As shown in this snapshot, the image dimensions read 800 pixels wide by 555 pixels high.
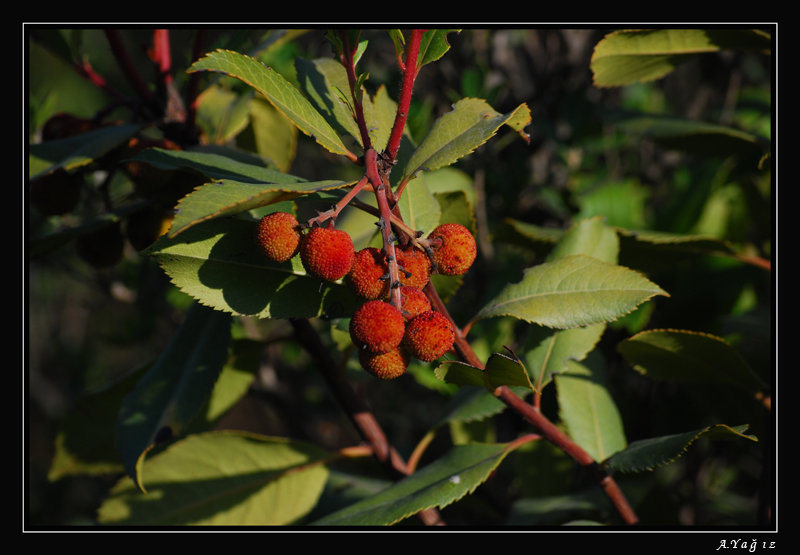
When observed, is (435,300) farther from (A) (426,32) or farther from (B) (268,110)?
(B) (268,110)

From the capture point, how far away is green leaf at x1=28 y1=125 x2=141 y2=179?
37.8 inches

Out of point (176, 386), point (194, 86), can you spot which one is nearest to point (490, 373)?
point (176, 386)

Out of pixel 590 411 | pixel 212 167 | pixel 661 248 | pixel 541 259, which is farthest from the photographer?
pixel 541 259

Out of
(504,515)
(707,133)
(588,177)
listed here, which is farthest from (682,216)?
(504,515)

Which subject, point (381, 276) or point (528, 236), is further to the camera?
point (528, 236)

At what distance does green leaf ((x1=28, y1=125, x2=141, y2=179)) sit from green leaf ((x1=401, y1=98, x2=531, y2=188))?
1.73 ft

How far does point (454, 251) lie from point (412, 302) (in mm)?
81

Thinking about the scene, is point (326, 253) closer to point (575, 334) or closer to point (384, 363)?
point (384, 363)

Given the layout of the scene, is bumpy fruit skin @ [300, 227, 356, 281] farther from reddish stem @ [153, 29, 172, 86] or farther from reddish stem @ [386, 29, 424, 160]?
reddish stem @ [153, 29, 172, 86]

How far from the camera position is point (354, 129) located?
848 millimetres

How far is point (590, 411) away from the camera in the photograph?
1163 millimetres

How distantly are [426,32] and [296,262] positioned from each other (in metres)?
0.35

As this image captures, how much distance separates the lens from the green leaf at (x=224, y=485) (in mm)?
1173

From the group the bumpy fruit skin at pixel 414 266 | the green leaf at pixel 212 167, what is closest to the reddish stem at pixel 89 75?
the green leaf at pixel 212 167
